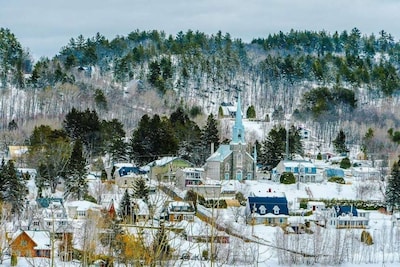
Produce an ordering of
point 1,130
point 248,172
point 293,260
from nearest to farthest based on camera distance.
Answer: point 293,260, point 248,172, point 1,130

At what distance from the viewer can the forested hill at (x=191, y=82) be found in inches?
2093

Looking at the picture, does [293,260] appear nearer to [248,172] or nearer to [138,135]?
[248,172]

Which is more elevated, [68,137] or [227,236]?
[68,137]

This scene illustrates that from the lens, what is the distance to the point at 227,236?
91.5 feet

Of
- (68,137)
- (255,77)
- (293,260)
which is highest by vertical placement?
(255,77)

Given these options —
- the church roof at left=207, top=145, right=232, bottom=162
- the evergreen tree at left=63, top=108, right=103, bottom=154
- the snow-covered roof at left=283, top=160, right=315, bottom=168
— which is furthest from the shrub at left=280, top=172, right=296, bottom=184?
the evergreen tree at left=63, top=108, right=103, bottom=154

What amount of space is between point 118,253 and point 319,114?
31.9 m

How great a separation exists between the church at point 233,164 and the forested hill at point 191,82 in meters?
14.2

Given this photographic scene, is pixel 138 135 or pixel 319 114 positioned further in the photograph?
pixel 319 114

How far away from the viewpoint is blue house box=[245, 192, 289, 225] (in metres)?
31.2

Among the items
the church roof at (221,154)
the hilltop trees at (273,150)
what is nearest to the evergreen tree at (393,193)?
the hilltop trees at (273,150)

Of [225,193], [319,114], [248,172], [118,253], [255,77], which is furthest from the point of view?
[255,77]

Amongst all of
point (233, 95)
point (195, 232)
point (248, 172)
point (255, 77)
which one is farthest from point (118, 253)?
point (255, 77)

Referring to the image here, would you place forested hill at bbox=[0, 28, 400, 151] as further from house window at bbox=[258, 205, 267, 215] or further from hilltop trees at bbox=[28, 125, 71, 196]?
house window at bbox=[258, 205, 267, 215]
